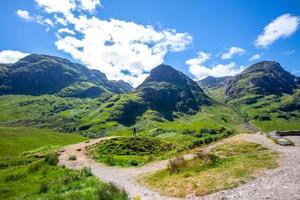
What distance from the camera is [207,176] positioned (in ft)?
91.2

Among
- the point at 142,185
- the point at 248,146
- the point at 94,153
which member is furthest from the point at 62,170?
the point at 248,146

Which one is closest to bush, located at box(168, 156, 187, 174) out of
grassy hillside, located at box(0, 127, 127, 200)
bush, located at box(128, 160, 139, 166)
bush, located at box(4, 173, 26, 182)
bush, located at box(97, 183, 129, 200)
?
grassy hillside, located at box(0, 127, 127, 200)

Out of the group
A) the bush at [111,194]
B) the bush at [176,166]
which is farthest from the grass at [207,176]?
the bush at [111,194]

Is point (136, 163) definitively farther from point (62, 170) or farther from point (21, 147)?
point (21, 147)

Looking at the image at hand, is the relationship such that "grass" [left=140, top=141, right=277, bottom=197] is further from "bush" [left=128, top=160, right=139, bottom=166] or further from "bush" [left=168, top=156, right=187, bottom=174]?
"bush" [left=128, top=160, right=139, bottom=166]

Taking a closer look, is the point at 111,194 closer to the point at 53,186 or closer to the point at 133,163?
the point at 53,186

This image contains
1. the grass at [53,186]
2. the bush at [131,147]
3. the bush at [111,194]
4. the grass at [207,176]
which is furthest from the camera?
the bush at [131,147]

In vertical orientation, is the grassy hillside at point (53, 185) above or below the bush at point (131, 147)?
below

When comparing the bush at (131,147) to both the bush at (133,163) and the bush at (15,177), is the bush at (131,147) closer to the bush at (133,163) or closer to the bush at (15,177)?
the bush at (133,163)

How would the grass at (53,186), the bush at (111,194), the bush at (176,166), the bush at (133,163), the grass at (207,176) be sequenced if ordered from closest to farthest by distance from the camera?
the bush at (111,194), the grass at (53,186), the grass at (207,176), the bush at (176,166), the bush at (133,163)

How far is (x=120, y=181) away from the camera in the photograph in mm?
33875

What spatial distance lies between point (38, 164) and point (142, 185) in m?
21.6

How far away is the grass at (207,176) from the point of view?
80.9ft

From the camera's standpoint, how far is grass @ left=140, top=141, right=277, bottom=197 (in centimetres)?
2466
